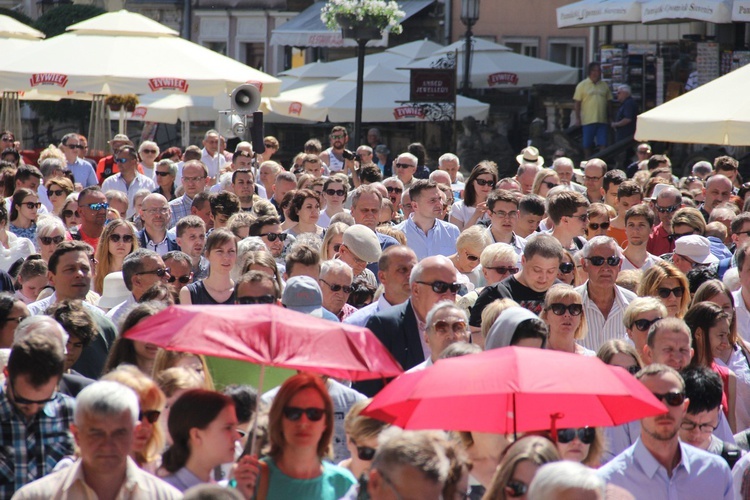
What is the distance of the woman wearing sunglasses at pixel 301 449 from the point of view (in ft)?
16.6

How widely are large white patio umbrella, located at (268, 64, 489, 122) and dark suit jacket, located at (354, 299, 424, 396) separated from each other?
16603 millimetres

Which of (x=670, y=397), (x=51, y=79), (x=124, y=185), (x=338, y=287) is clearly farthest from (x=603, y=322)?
(x=51, y=79)

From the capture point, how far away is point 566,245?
34.0ft

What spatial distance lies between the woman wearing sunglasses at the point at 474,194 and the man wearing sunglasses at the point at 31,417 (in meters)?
7.21

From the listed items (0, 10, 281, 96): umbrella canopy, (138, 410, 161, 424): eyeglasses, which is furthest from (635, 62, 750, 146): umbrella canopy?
(138, 410, 161, 424): eyeglasses

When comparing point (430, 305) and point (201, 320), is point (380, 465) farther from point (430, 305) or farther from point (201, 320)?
point (430, 305)

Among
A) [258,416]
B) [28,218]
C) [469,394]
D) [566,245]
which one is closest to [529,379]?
[469,394]

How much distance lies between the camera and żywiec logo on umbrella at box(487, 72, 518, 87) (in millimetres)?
27516

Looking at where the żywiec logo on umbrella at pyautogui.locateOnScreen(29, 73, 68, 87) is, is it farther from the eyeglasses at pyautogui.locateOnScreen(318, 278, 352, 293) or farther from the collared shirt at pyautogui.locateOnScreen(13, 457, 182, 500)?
the collared shirt at pyautogui.locateOnScreen(13, 457, 182, 500)

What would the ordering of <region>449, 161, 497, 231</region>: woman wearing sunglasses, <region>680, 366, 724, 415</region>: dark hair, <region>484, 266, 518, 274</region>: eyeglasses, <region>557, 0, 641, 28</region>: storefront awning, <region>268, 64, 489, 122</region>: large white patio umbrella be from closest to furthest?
<region>680, 366, 724, 415</region>: dark hair
<region>484, 266, 518, 274</region>: eyeglasses
<region>449, 161, 497, 231</region>: woman wearing sunglasses
<region>557, 0, 641, 28</region>: storefront awning
<region>268, 64, 489, 122</region>: large white patio umbrella

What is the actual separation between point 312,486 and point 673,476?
1.69 meters

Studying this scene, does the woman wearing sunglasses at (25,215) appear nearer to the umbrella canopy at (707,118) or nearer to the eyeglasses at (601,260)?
the eyeglasses at (601,260)

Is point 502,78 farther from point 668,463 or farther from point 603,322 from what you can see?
point 668,463

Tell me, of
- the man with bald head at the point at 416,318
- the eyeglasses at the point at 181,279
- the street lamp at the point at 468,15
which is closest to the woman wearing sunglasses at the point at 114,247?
the eyeglasses at the point at 181,279
